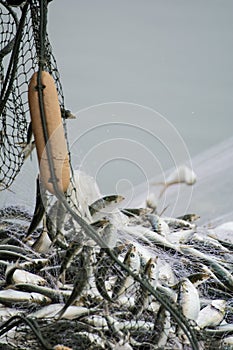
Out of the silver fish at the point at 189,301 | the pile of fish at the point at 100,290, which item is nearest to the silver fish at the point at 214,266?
the pile of fish at the point at 100,290

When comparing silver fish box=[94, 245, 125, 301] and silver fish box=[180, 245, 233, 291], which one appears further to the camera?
silver fish box=[180, 245, 233, 291]

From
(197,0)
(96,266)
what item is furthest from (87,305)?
(197,0)

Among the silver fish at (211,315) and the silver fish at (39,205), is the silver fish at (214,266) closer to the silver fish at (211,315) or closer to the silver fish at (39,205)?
the silver fish at (211,315)

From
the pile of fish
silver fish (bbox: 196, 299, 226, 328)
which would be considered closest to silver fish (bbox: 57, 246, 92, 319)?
the pile of fish

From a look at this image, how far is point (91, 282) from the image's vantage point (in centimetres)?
60

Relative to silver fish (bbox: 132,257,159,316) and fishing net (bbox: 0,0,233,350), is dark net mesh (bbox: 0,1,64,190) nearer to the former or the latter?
fishing net (bbox: 0,0,233,350)

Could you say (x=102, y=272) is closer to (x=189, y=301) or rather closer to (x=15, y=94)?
(x=189, y=301)

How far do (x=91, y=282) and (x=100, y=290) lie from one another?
0.02 metres

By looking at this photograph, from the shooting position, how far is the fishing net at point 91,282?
55 centimetres

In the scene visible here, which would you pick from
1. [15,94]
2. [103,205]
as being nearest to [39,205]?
[103,205]

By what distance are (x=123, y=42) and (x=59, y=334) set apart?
280 cm

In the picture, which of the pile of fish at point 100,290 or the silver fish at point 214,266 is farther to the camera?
the silver fish at point 214,266

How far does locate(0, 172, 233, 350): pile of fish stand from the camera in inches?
21.8

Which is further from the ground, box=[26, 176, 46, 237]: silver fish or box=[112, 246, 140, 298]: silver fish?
box=[26, 176, 46, 237]: silver fish
